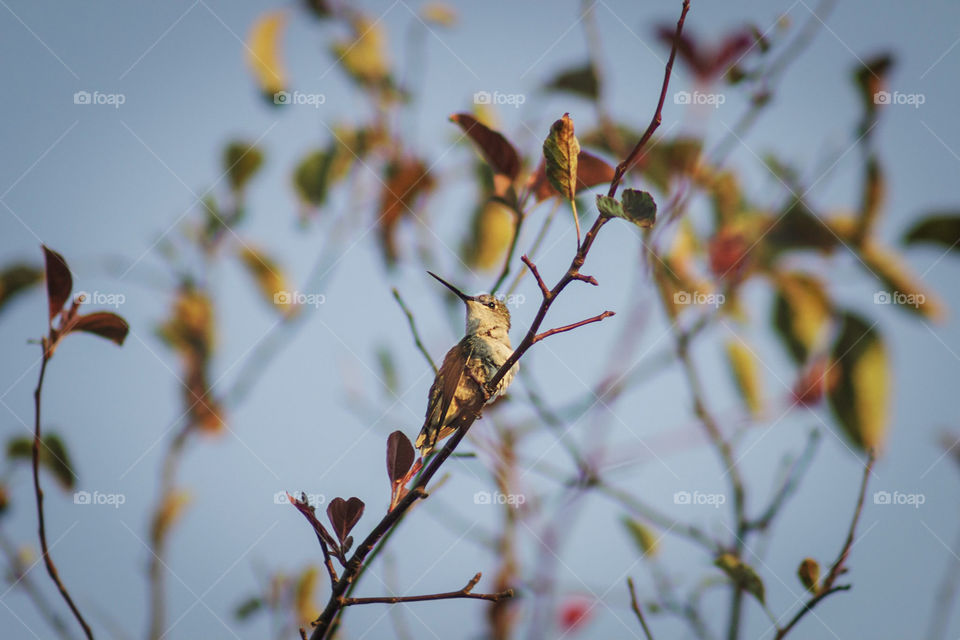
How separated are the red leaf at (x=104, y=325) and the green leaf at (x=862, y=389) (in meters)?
1.98

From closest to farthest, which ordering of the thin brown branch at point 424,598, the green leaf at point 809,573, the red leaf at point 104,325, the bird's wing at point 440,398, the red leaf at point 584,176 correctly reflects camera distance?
the thin brown branch at point 424,598 → the red leaf at point 104,325 → the green leaf at point 809,573 → the red leaf at point 584,176 → the bird's wing at point 440,398

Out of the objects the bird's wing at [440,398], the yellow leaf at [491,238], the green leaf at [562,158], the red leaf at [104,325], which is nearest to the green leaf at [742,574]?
the bird's wing at [440,398]

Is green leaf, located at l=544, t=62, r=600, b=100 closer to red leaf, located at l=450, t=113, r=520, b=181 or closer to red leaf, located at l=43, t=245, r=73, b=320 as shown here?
red leaf, located at l=450, t=113, r=520, b=181

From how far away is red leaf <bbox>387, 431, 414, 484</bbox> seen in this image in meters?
1.35

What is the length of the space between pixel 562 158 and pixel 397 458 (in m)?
0.64

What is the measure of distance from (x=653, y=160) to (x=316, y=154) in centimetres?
127

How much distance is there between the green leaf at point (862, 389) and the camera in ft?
7.00

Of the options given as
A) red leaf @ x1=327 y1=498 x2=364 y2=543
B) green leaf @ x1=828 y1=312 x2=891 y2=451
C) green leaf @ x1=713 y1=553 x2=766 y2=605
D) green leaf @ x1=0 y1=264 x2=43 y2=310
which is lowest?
green leaf @ x1=0 y1=264 x2=43 y2=310

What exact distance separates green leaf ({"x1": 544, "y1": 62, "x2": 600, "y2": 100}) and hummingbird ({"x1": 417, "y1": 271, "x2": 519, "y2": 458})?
2.64 feet

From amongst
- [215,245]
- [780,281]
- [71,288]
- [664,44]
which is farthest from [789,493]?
[215,245]

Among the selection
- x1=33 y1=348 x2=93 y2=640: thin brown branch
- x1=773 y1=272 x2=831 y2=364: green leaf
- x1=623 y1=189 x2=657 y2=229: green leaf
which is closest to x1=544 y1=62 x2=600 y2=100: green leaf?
x1=773 y1=272 x2=831 y2=364: green leaf

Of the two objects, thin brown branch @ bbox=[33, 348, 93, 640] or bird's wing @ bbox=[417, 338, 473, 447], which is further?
bird's wing @ bbox=[417, 338, 473, 447]

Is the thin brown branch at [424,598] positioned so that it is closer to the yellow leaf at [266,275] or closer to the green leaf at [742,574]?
the green leaf at [742,574]

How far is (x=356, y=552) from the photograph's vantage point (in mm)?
1234
